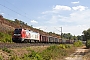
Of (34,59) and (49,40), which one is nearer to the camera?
(34,59)

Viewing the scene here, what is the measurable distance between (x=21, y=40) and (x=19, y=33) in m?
1.56

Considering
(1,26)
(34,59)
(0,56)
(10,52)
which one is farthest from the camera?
(1,26)

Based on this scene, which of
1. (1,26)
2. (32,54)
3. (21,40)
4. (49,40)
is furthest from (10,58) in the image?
(49,40)

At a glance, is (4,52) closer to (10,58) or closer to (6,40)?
(10,58)

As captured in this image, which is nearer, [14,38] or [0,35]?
[14,38]

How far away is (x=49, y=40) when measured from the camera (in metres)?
76.5

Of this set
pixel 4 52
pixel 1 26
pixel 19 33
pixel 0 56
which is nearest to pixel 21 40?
pixel 19 33

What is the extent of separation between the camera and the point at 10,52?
2164 centimetres

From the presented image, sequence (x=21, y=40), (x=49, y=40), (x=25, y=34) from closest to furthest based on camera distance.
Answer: (x=21, y=40) < (x=25, y=34) < (x=49, y=40)

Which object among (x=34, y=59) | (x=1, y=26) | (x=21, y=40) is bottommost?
(x=34, y=59)

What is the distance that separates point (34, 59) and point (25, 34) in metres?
20.5

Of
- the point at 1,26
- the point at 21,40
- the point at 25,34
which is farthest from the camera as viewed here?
the point at 1,26

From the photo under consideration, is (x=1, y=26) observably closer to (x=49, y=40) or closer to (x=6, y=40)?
(x=6, y=40)

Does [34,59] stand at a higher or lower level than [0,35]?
lower
